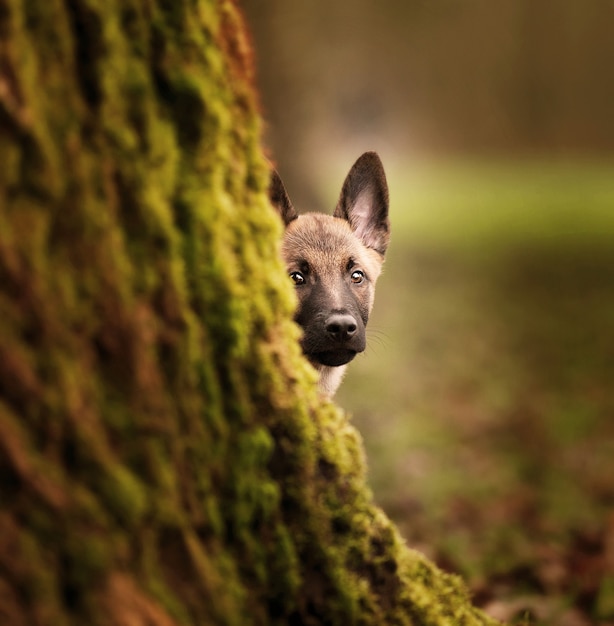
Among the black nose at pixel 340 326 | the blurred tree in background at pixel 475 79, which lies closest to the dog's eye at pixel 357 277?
the black nose at pixel 340 326

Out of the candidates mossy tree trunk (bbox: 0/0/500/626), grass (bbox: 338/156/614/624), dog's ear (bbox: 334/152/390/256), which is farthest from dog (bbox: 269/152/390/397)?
mossy tree trunk (bbox: 0/0/500/626)

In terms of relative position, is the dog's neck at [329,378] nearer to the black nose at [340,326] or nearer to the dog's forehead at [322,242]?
the black nose at [340,326]

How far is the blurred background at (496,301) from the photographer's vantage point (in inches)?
206

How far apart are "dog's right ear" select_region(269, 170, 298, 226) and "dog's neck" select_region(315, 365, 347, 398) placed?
844 mm

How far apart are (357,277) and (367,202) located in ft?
1.65

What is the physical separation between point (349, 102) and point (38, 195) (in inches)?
1128

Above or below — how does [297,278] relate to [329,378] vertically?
above

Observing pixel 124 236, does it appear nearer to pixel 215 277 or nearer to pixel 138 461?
pixel 215 277

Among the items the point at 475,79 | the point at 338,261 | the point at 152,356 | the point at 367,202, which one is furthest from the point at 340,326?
the point at 475,79

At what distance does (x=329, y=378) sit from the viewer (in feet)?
14.2

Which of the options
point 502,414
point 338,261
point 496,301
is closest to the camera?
point 338,261

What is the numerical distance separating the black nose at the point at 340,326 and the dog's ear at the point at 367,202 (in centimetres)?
102

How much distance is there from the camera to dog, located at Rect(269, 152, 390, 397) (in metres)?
3.75

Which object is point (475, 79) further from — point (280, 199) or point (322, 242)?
point (280, 199)
